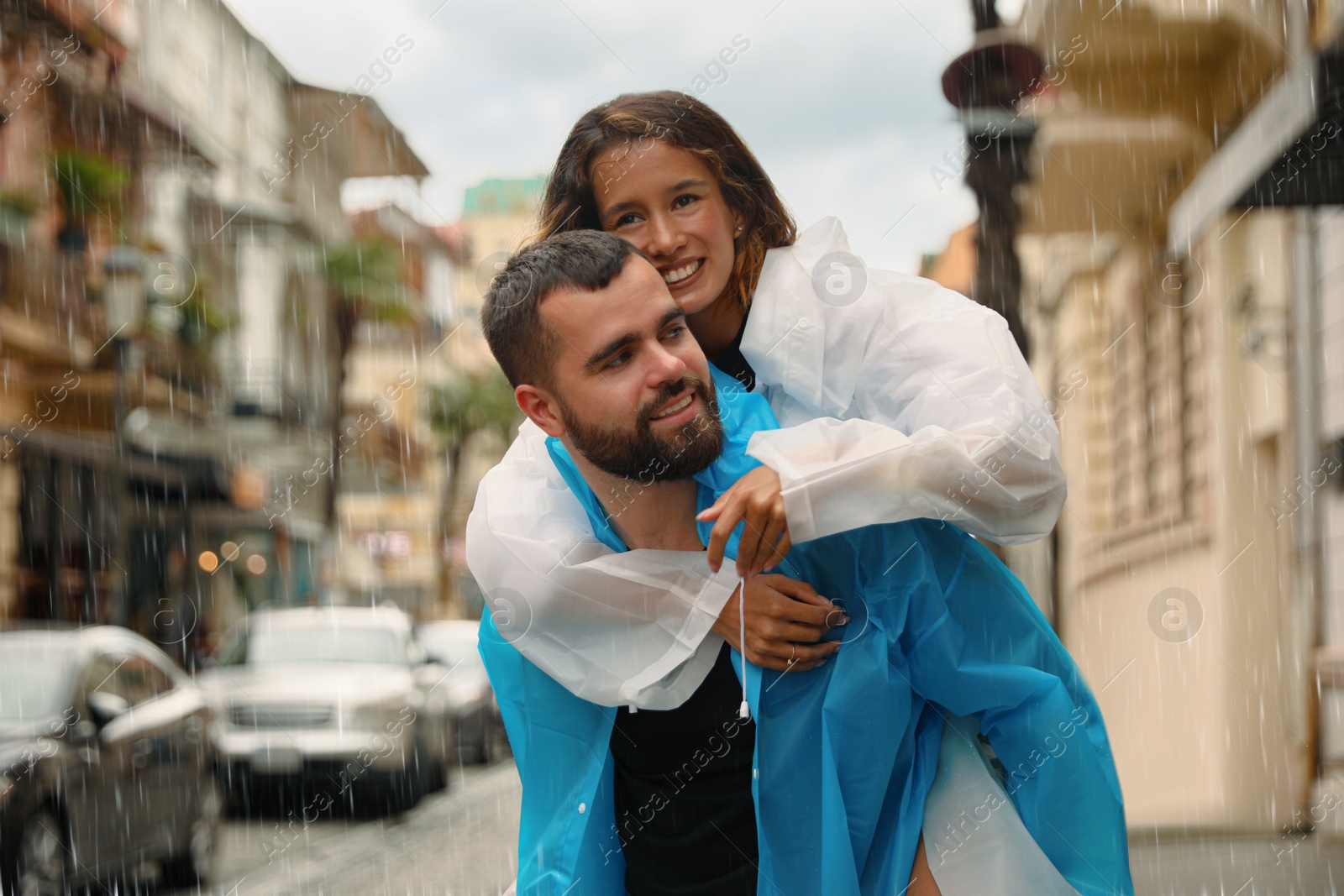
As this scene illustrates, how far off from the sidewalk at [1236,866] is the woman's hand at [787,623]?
4.58 m

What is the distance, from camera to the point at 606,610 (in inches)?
Result: 81.5

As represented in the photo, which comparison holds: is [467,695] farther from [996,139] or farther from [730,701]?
[730,701]

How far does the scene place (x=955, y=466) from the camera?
177 cm

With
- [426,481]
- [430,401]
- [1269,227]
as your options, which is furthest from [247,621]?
[426,481]

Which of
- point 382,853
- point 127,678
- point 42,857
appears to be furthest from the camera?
point 382,853

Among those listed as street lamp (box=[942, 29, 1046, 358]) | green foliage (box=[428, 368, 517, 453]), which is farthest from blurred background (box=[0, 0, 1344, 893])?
green foliage (box=[428, 368, 517, 453])

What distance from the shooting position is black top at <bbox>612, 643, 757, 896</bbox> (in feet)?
6.73

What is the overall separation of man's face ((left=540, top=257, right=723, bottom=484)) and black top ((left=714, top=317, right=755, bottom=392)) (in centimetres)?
35

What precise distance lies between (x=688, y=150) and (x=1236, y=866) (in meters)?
5.92

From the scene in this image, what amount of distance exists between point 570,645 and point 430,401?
3733cm

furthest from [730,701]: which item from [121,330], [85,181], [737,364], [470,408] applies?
[470,408]

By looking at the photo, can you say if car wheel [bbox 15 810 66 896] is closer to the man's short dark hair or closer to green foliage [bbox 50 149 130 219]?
the man's short dark hair

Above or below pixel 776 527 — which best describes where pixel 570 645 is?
below

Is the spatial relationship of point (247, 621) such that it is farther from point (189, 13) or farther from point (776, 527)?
point (189, 13)
